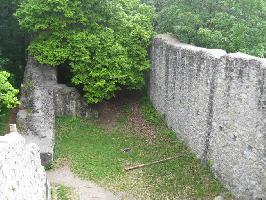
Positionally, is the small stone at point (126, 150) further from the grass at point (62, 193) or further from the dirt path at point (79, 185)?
the grass at point (62, 193)

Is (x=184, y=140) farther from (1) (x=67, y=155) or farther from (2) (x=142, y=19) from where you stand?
(2) (x=142, y=19)

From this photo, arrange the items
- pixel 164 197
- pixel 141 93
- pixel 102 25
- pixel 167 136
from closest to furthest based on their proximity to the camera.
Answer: pixel 164 197 → pixel 167 136 → pixel 102 25 → pixel 141 93

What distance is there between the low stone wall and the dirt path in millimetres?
2931

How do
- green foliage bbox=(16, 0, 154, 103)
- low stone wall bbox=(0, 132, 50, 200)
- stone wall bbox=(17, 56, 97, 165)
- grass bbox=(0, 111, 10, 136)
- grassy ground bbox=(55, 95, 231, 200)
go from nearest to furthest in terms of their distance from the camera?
low stone wall bbox=(0, 132, 50, 200) → grassy ground bbox=(55, 95, 231, 200) → stone wall bbox=(17, 56, 97, 165) → grass bbox=(0, 111, 10, 136) → green foliage bbox=(16, 0, 154, 103)

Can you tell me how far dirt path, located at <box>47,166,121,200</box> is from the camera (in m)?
15.6

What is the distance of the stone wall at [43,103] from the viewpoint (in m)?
18.7

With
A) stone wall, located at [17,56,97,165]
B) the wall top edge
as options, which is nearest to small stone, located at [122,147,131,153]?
stone wall, located at [17,56,97,165]

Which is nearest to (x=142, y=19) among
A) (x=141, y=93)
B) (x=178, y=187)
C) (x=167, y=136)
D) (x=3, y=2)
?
(x=141, y=93)

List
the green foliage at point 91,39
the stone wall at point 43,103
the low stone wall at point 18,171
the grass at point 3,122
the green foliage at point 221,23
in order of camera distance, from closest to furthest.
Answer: the low stone wall at point 18,171, the green foliage at point 221,23, the stone wall at point 43,103, the grass at point 3,122, the green foliage at point 91,39

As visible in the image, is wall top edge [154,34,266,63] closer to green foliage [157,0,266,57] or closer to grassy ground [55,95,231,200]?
green foliage [157,0,266,57]

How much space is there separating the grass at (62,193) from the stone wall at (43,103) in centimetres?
253

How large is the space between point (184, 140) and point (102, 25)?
6.29m

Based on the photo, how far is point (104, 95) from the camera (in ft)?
68.4

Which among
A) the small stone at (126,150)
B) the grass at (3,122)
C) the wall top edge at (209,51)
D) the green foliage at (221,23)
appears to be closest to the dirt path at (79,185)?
the small stone at (126,150)
